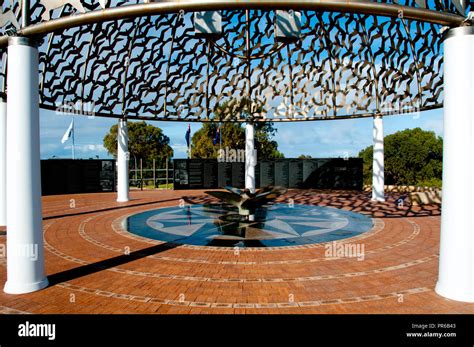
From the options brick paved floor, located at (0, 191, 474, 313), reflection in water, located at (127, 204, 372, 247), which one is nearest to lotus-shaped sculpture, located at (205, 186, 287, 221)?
reflection in water, located at (127, 204, 372, 247)

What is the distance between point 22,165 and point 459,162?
928cm

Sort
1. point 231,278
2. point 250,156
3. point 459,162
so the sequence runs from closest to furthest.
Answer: point 459,162, point 231,278, point 250,156

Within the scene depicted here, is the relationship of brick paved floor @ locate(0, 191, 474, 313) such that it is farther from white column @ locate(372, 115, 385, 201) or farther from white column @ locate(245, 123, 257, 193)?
white column @ locate(245, 123, 257, 193)

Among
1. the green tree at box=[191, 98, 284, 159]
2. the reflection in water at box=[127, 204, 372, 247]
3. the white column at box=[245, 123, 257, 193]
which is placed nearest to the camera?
the reflection in water at box=[127, 204, 372, 247]

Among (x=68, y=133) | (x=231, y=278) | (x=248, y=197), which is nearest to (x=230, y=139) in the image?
(x=68, y=133)

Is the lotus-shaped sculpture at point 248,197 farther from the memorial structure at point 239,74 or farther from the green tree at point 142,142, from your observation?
the green tree at point 142,142

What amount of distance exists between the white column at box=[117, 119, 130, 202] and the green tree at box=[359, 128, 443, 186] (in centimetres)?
4146

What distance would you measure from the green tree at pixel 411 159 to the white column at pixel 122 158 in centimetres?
4146

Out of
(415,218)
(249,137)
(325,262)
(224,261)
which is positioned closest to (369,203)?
(415,218)

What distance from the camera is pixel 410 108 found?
19.7 metres

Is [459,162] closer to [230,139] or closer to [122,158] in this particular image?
[122,158]

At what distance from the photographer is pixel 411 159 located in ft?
171

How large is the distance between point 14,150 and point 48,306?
3386mm

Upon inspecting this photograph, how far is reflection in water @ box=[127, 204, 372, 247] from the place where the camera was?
12.4m
